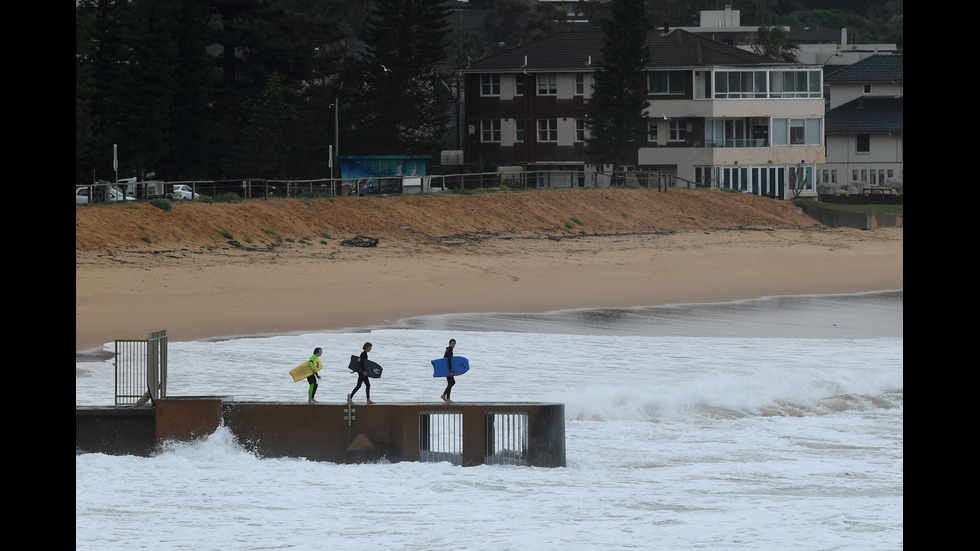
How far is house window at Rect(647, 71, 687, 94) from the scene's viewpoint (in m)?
65.1

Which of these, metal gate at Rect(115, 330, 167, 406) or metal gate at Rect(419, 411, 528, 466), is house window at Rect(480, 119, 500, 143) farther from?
metal gate at Rect(419, 411, 528, 466)

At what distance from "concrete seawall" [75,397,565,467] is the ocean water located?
171 mm

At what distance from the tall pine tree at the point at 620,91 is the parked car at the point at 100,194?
2531 cm

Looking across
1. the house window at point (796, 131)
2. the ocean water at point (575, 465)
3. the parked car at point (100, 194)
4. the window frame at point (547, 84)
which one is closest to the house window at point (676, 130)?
the house window at point (796, 131)

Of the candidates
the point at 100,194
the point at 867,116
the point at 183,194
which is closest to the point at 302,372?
the point at 100,194

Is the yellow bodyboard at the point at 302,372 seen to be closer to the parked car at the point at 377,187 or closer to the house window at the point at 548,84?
the parked car at the point at 377,187

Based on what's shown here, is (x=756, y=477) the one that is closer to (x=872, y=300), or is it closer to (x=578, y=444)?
(x=578, y=444)

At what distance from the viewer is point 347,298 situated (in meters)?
33.1

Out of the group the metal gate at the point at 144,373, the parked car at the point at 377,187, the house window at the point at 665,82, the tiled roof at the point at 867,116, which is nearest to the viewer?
the metal gate at the point at 144,373

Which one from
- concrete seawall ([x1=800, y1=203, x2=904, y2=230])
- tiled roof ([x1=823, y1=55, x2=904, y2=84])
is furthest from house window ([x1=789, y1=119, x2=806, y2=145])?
tiled roof ([x1=823, y1=55, x2=904, y2=84])

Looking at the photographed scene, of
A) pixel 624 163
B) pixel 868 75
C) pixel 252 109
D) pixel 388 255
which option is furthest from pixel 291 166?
pixel 868 75

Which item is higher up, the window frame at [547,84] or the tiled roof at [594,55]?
the tiled roof at [594,55]

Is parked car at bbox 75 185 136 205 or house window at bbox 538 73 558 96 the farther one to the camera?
house window at bbox 538 73 558 96

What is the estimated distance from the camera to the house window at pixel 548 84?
66438mm
